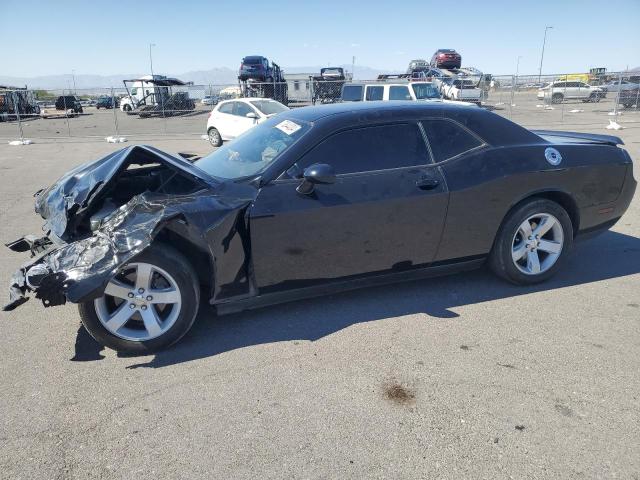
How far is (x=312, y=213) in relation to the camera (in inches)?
140

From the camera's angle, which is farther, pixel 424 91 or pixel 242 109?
pixel 424 91

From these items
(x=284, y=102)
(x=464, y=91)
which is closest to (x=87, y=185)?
(x=284, y=102)

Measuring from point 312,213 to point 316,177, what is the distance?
10.6 inches

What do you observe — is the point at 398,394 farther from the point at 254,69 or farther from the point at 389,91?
the point at 254,69

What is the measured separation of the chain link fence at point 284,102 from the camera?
20922 mm

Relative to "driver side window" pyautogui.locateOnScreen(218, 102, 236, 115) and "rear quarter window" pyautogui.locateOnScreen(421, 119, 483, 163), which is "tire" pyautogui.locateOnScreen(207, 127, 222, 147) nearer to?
"driver side window" pyautogui.locateOnScreen(218, 102, 236, 115)

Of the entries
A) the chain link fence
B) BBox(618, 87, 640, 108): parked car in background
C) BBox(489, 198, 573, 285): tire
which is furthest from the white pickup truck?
BBox(489, 198, 573, 285): tire

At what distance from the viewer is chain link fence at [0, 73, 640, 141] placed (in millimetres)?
20922

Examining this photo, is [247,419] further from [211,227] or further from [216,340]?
[211,227]

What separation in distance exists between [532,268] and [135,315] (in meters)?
3.27

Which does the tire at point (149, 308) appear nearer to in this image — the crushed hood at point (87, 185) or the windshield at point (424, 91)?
the crushed hood at point (87, 185)

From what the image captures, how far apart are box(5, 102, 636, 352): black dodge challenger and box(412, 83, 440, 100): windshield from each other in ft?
45.4

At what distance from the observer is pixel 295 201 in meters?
3.53

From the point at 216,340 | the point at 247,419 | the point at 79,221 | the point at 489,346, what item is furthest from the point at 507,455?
the point at 79,221
